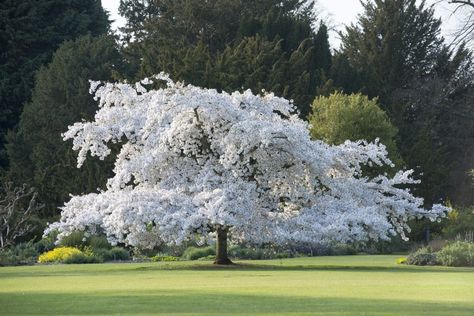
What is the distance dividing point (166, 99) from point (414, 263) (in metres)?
8.13

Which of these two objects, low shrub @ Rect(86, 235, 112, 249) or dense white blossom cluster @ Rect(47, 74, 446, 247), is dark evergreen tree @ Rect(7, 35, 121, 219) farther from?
dense white blossom cluster @ Rect(47, 74, 446, 247)

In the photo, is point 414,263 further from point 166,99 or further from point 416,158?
point 416,158

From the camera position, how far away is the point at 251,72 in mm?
54375

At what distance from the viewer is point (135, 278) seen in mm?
25297

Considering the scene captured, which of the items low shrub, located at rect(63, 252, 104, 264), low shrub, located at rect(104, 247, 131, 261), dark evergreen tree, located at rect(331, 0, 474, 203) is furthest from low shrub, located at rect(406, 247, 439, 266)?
dark evergreen tree, located at rect(331, 0, 474, 203)

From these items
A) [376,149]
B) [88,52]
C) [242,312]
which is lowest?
[242,312]

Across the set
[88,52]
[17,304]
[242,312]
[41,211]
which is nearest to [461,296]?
[242,312]

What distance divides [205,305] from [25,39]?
48170 millimetres

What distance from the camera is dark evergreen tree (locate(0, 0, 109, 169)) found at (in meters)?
62.3

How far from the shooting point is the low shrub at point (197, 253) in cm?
3859

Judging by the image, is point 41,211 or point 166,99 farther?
point 41,211

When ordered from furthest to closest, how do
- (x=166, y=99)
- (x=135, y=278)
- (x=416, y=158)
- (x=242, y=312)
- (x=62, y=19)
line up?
1. (x=62, y=19)
2. (x=416, y=158)
3. (x=166, y=99)
4. (x=135, y=278)
5. (x=242, y=312)

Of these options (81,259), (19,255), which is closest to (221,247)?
(81,259)

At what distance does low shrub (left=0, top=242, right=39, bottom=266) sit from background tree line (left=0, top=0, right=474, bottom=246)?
18.1 feet
